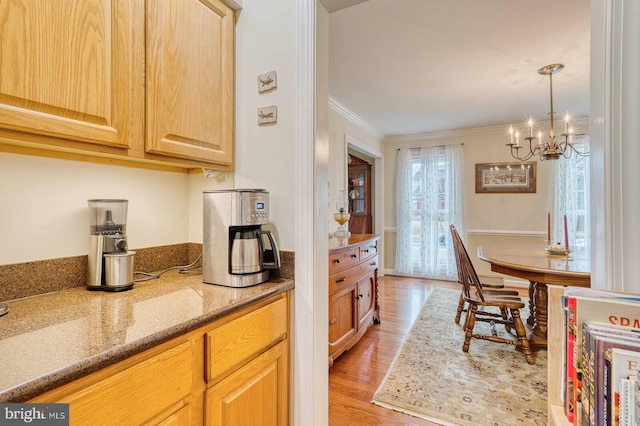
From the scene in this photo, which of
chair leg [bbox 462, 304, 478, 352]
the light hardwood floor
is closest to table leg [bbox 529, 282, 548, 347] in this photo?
chair leg [bbox 462, 304, 478, 352]

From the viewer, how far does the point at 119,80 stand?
3.26ft

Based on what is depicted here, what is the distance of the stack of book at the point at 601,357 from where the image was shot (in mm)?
551

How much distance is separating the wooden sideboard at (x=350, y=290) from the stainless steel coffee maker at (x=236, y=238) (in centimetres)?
87

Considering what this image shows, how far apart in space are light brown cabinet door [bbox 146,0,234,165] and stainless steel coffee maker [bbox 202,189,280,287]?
0.82ft

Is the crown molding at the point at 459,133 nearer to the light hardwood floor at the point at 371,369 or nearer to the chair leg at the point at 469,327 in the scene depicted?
the light hardwood floor at the point at 371,369

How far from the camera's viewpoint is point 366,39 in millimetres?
2283

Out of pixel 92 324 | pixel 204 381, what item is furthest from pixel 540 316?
→ pixel 92 324

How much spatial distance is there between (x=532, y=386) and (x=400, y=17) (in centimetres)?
265

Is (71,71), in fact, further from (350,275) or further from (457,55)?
(457,55)

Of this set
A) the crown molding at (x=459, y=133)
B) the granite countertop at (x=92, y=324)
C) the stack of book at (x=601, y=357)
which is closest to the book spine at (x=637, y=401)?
the stack of book at (x=601, y=357)

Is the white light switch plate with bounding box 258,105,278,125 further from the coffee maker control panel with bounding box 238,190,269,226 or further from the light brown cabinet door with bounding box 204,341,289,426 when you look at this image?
the light brown cabinet door with bounding box 204,341,289,426

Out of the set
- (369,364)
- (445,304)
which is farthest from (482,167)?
(369,364)

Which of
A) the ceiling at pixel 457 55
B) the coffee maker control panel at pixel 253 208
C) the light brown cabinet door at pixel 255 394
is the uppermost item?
the ceiling at pixel 457 55

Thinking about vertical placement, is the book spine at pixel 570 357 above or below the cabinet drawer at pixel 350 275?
above
